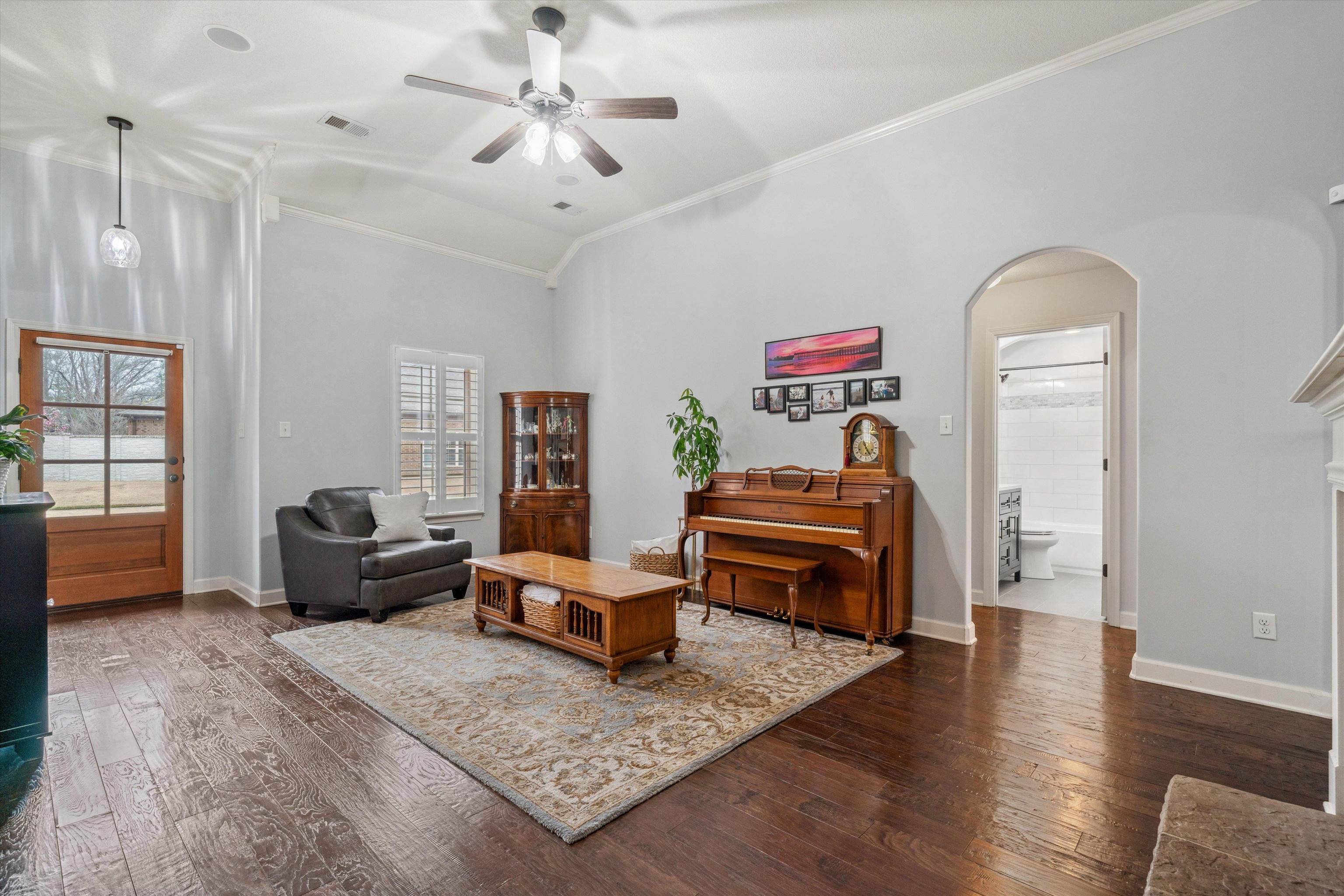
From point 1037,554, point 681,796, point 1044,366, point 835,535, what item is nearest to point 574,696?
point 681,796

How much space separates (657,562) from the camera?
496cm

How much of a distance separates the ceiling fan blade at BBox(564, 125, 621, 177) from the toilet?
16.2 ft

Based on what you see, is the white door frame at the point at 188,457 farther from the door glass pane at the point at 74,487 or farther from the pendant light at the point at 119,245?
the pendant light at the point at 119,245

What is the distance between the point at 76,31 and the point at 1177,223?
18.2 feet

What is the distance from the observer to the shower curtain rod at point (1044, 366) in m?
6.46

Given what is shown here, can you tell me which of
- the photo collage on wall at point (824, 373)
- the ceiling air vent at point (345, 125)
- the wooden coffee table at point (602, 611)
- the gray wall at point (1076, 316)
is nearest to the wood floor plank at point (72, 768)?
the wooden coffee table at point (602, 611)

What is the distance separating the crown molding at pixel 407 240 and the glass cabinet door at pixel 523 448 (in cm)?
146

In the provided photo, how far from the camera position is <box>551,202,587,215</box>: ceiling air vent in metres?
5.55

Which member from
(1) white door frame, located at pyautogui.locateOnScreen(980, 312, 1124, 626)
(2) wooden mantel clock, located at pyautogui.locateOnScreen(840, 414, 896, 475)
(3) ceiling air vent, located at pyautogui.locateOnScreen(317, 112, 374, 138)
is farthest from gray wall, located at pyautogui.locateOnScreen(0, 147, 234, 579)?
(1) white door frame, located at pyautogui.locateOnScreen(980, 312, 1124, 626)

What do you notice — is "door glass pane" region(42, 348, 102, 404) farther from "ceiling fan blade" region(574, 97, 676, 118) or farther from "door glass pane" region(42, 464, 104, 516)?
"ceiling fan blade" region(574, 97, 676, 118)

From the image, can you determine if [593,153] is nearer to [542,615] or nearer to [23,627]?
[542,615]

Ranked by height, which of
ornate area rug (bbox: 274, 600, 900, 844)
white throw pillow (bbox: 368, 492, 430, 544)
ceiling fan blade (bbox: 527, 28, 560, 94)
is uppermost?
ceiling fan blade (bbox: 527, 28, 560, 94)

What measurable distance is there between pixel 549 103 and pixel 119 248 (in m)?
3.11

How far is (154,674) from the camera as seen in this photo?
3.23m
